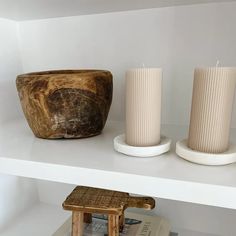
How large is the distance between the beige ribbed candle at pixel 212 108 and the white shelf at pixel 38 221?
1.43 ft

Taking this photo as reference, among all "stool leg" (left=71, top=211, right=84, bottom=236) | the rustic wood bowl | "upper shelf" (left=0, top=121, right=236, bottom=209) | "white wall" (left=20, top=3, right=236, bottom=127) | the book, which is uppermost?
"white wall" (left=20, top=3, right=236, bottom=127)

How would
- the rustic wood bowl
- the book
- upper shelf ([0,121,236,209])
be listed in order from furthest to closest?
the book
the rustic wood bowl
upper shelf ([0,121,236,209])

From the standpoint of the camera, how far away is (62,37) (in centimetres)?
60

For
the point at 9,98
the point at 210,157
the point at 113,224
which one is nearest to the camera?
the point at 210,157

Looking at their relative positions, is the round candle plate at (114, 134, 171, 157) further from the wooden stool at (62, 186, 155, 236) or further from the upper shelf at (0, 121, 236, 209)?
the wooden stool at (62, 186, 155, 236)

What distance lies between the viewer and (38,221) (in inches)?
25.5

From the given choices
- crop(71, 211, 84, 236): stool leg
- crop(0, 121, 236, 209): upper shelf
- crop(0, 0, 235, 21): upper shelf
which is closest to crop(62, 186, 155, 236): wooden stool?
crop(71, 211, 84, 236): stool leg

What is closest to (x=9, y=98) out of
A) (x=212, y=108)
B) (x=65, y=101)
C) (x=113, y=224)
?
(x=65, y=101)

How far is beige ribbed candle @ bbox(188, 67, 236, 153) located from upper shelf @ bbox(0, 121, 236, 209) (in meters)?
0.03

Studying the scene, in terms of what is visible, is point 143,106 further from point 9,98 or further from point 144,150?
point 9,98

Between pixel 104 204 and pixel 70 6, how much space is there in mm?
365

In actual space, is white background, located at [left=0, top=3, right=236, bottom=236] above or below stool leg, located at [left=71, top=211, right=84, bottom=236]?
above

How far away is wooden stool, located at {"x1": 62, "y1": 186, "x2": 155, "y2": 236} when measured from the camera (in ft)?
1.51

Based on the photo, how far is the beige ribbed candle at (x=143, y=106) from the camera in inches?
13.7
